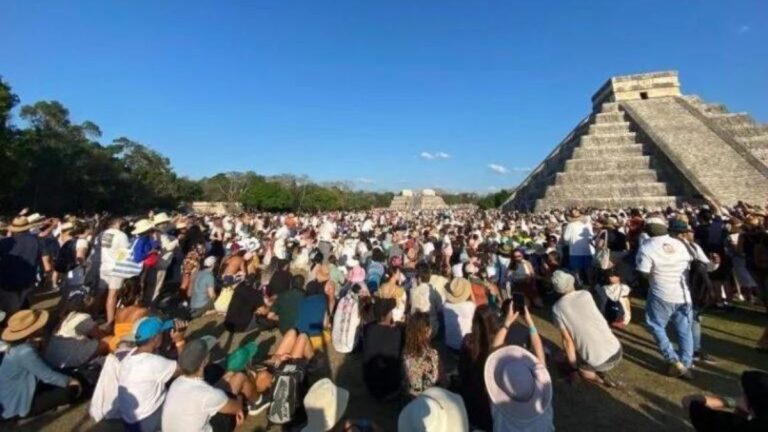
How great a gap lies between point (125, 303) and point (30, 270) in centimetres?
161

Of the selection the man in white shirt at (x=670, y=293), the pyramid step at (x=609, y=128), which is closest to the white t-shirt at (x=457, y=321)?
the man in white shirt at (x=670, y=293)

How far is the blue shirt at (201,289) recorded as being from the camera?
8.41 metres

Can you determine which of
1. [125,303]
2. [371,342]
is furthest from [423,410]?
[125,303]

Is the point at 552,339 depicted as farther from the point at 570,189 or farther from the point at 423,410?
the point at 570,189

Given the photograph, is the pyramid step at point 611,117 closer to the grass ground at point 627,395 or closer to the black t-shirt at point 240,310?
the grass ground at point 627,395

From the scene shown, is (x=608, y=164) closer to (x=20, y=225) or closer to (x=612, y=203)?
(x=612, y=203)

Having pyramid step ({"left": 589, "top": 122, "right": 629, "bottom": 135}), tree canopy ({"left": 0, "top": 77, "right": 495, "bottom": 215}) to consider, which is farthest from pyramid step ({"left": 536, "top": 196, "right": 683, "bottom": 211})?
tree canopy ({"left": 0, "top": 77, "right": 495, "bottom": 215})

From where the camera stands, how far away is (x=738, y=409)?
9.10ft

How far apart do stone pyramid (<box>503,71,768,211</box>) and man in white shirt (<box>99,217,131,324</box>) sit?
91.3ft

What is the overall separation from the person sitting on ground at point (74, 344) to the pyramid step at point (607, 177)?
31.4m

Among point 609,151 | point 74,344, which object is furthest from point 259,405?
point 609,151

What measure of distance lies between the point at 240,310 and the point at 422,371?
396 centimetres

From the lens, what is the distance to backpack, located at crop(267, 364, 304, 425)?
→ 4125 millimetres

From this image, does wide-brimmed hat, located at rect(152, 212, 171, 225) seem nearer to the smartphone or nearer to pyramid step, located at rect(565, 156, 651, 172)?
the smartphone
